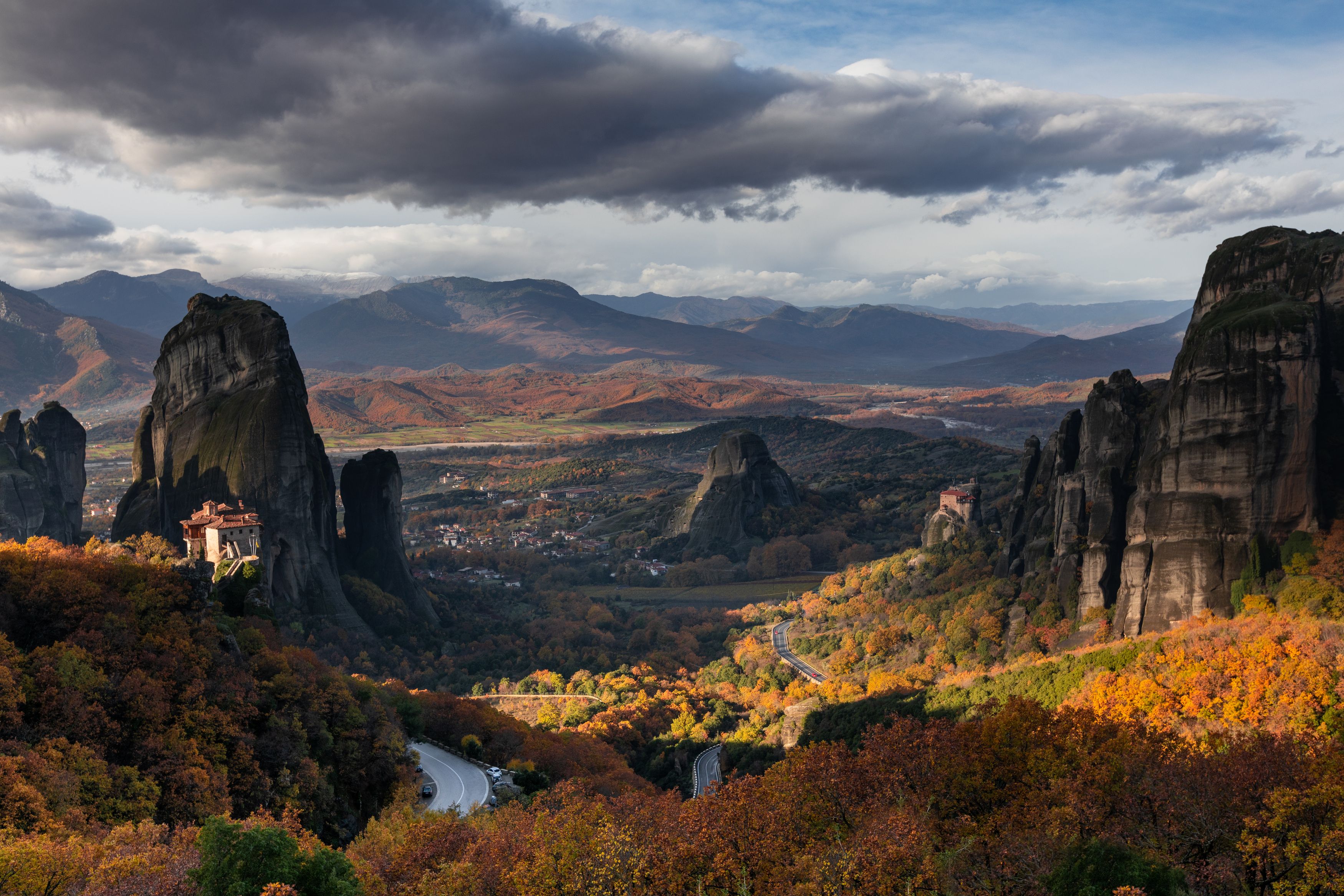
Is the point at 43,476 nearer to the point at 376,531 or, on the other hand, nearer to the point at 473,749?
the point at 376,531

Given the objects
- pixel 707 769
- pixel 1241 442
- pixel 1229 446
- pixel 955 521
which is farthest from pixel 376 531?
pixel 1241 442

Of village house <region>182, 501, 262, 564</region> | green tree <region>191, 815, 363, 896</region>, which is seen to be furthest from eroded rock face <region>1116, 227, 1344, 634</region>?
village house <region>182, 501, 262, 564</region>

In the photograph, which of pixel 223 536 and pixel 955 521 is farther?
pixel 955 521

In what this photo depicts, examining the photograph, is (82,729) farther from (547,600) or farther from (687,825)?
(547,600)

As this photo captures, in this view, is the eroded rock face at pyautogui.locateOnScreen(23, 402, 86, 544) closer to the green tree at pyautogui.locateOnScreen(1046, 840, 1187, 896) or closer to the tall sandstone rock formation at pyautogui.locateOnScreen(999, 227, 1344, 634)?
the tall sandstone rock formation at pyautogui.locateOnScreen(999, 227, 1344, 634)

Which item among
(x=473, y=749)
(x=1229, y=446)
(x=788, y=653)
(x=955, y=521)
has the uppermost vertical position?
(x=1229, y=446)
